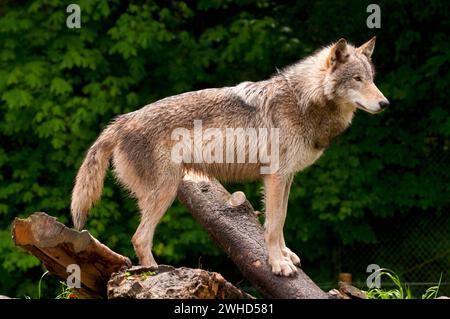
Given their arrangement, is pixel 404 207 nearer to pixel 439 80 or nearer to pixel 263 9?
pixel 439 80

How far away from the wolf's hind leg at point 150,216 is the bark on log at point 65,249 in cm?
25

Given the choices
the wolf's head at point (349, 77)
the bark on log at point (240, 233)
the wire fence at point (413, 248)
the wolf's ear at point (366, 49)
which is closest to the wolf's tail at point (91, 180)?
the bark on log at point (240, 233)

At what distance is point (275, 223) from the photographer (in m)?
5.20

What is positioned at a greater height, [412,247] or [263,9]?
[263,9]

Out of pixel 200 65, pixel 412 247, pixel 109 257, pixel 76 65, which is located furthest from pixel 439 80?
pixel 109 257

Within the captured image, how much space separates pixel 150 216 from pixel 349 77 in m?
1.48

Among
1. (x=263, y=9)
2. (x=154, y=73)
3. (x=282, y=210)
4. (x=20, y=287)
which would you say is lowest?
(x=20, y=287)

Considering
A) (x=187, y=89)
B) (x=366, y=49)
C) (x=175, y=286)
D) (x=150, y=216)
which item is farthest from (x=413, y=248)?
(x=175, y=286)

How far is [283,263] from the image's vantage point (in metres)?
5.16

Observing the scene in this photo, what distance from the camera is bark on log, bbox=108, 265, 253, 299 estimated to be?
4531mm

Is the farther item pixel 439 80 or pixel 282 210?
pixel 439 80

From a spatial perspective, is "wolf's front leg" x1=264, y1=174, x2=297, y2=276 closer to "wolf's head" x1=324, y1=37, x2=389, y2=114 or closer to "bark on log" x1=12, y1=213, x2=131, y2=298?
"wolf's head" x1=324, y1=37, x2=389, y2=114

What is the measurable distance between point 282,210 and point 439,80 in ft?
16.3

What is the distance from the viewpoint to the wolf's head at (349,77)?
5.26 m
